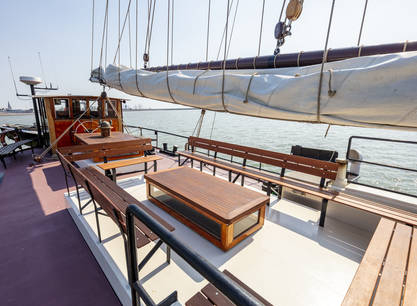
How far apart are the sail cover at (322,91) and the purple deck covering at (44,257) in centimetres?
217

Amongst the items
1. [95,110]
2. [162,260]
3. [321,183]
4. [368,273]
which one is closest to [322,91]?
[368,273]

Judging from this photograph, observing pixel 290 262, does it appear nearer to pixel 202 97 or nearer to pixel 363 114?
pixel 363 114

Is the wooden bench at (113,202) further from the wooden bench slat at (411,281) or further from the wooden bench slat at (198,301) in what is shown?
the wooden bench slat at (411,281)

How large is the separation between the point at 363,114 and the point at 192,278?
1977 mm

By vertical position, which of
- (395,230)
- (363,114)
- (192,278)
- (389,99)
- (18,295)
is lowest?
(18,295)

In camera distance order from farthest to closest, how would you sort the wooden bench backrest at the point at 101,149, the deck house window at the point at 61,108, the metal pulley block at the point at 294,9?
1. the deck house window at the point at 61,108
2. the wooden bench backrest at the point at 101,149
3. the metal pulley block at the point at 294,9

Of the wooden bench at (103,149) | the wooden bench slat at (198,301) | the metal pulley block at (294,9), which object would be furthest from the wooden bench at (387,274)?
the wooden bench at (103,149)

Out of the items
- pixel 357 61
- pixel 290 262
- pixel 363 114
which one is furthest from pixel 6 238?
pixel 357 61

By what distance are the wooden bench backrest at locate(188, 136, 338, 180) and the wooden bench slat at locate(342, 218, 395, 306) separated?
4.16 feet

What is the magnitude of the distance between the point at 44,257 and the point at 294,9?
13.1 feet

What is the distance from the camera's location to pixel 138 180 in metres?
4.13

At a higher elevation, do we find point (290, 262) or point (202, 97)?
point (202, 97)

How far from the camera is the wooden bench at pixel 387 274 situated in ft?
3.35

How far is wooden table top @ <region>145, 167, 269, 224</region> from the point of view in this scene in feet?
6.84
